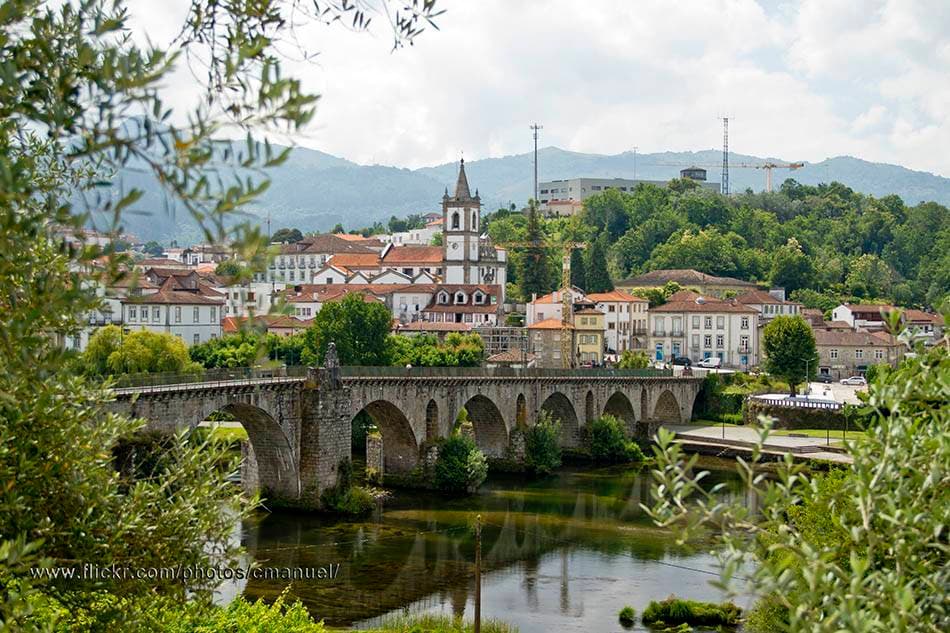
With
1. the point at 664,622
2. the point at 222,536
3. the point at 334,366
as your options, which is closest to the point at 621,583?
the point at 664,622

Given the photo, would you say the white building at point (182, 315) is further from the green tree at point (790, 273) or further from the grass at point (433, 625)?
the green tree at point (790, 273)

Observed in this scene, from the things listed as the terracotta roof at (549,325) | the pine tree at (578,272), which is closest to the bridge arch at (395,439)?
the terracotta roof at (549,325)

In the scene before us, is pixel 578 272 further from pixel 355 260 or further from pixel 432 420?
pixel 432 420

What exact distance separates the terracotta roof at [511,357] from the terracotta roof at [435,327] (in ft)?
16.2

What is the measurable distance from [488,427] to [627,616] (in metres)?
27.7

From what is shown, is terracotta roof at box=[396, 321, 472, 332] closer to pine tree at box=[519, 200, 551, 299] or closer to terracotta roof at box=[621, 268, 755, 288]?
pine tree at box=[519, 200, 551, 299]

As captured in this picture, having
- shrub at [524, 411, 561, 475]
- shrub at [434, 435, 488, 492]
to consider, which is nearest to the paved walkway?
shrub at [524, 411, 561, 475]

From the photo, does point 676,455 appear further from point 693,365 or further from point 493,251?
point 493,251

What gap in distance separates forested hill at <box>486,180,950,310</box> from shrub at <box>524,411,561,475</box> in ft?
142

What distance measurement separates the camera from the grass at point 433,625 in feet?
80.8

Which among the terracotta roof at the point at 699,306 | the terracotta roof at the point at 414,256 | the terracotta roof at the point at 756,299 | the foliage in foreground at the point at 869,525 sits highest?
the terracotta roof at the point at 414,256

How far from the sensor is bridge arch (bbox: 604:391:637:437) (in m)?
64.6

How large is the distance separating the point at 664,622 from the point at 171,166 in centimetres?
2310

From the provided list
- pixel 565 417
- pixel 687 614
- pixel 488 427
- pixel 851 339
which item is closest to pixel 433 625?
pixel 687 614
